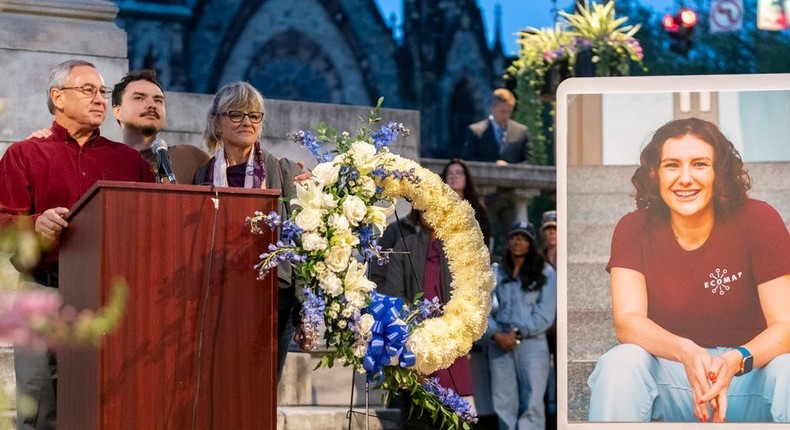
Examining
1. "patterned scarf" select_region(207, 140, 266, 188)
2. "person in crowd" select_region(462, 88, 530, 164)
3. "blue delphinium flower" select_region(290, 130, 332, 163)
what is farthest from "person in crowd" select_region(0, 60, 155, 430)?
"person in crowd" select_region(462, 88, 530, 164)

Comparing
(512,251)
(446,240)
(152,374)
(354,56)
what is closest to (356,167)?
(446,240)

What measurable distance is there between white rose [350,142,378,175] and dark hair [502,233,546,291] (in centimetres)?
419

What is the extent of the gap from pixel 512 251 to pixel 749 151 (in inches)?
158

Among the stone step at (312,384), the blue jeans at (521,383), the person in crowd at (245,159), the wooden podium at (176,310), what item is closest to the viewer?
the wooden podium at (176,310)

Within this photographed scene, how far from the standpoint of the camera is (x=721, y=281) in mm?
6301

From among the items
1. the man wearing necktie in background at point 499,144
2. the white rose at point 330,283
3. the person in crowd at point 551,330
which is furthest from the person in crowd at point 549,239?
the white rose at point 330,283

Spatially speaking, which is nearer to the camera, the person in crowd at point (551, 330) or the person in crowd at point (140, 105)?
the person in crowd at point (140, 105)

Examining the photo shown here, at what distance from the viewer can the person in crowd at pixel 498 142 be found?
14.3m

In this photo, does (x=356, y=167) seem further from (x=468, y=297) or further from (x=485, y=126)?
(x=485, y=126)

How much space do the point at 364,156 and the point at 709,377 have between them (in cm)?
163

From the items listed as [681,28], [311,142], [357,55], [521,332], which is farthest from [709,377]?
[357,55]

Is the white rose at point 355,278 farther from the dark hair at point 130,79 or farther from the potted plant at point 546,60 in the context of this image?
the potted plant at point 546,60

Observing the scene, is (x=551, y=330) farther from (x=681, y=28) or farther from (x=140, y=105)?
(x=681, y=28)

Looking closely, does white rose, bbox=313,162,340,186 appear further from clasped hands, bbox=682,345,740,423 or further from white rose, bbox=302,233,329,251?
clasped hands, bbox=682,345,740,423
